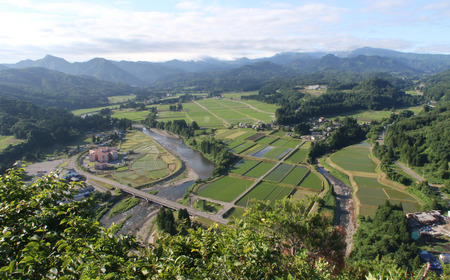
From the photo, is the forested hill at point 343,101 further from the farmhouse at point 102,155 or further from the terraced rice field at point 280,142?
the farmhouse at point 102,155

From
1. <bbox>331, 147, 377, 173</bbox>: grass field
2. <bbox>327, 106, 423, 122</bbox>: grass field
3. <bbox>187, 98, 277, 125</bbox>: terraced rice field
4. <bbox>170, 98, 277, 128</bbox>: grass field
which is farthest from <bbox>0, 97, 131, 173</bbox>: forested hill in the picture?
<bbox>327, 106, 423, 122</bbox>: grass field

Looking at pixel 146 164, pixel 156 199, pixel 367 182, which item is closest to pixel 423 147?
pixel 367 182

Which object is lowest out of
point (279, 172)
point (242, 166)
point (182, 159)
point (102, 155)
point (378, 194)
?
point (182, 159)

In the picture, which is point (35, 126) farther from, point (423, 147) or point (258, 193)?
point (423, 147)

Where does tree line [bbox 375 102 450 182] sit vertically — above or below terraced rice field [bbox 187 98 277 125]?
above

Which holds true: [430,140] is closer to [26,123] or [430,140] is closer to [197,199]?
[197,199]

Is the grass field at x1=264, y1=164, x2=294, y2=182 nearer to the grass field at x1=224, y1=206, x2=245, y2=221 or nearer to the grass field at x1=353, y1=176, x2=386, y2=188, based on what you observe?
the grass field at x1=224, y1=206, x2=245, y2=221

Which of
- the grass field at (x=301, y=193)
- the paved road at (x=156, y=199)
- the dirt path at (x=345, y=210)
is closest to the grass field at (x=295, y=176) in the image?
the grass field at (x=301, y=193)
